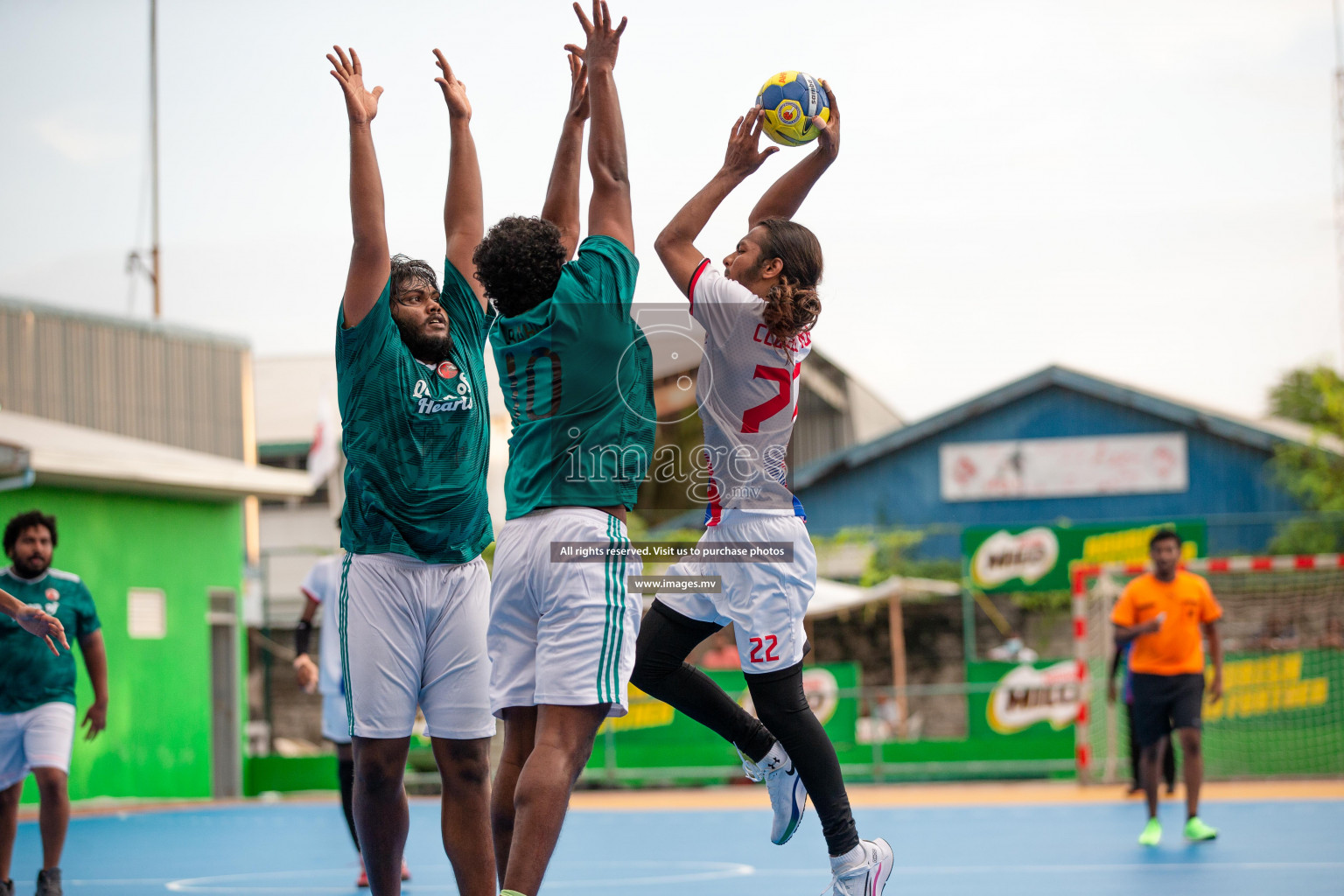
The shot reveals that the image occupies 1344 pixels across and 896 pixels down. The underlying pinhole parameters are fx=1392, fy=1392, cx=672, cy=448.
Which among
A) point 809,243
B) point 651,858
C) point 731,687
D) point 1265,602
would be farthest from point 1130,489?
point 809,243

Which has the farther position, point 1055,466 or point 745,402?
point 1055,466

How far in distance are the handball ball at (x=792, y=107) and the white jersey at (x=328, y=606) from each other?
17.1ft

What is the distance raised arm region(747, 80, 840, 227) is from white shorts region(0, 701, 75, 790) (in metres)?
4.98

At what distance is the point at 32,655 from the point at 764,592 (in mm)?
4916

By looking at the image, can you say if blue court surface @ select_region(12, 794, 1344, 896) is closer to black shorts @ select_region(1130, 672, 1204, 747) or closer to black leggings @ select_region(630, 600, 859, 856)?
black shorts @ select_region(1130, 672, 1204, 747)

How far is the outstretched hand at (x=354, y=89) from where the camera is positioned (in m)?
4.74

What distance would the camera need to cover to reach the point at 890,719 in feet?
63.7

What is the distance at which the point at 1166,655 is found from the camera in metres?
10.2

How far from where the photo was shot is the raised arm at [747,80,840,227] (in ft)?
17.6

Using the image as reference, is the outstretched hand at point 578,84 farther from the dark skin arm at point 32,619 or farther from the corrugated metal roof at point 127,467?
the corrugated metal roof at point 127,467

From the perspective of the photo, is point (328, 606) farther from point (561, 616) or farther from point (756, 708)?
point (561, 616)

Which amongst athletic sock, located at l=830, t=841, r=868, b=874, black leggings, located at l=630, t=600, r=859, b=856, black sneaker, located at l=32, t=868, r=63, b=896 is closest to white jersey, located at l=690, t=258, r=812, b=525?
black leggings, located at l=630, t=600, r=859, b=856

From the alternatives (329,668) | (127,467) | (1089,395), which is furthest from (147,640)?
(1089,395)

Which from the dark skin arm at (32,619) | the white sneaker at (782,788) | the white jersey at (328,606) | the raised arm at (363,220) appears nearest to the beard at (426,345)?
the raised arm at (363,220)
